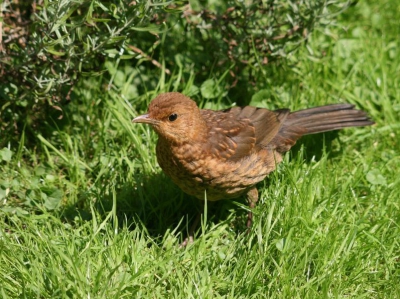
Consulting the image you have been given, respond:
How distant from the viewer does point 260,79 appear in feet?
19.8

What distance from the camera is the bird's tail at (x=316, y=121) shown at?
5258 millimetres

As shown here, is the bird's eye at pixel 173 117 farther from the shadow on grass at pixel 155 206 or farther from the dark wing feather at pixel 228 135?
the shadow on grass at pixel 155 206

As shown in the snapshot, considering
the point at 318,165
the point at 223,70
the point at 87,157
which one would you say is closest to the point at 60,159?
the point at 87,157

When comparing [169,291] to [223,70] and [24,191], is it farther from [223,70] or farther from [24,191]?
[223,70]

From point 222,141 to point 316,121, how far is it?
1020 millimetres

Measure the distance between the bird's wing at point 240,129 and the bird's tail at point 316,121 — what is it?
0.10 meters

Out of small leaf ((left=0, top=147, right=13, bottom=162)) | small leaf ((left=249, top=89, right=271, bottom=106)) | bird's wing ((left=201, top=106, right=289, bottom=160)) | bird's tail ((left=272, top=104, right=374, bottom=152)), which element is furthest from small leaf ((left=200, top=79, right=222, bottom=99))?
small leaf ((left=0, top=147, right=13, bottom=162))

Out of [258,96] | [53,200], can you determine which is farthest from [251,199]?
[53,200]

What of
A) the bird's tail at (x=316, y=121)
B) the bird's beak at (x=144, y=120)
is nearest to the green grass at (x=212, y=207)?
the bird's tail at (x=316, y=121)

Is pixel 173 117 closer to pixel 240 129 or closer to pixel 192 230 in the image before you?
pixel 240 129

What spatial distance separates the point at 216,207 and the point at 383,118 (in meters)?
1.94

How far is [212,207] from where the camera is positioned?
521 centimetres

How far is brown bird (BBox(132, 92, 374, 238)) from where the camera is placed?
453cm

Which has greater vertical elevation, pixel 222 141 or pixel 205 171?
pixel 222 141
